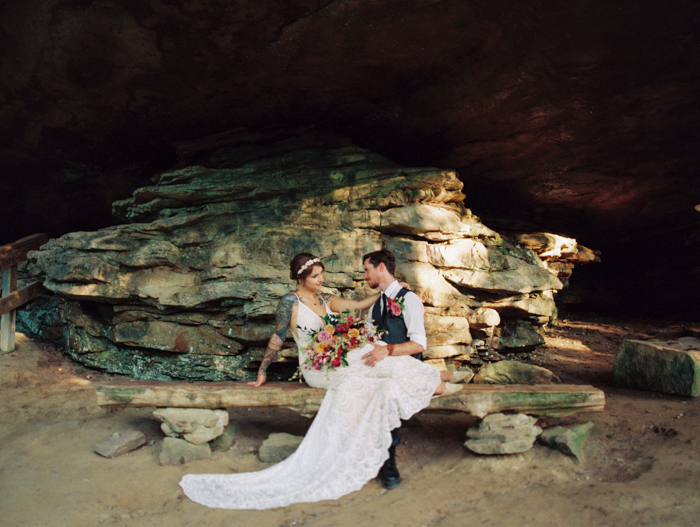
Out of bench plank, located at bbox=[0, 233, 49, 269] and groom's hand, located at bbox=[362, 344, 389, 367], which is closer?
groom's hand, located at bbox=[362, 344, 389, 367]

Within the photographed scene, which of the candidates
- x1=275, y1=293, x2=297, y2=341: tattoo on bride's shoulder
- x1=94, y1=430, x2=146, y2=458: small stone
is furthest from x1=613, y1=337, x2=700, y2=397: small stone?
x1=94, y1=430, x2=146, y2=458: small stone

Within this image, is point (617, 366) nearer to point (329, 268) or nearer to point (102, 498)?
point (329, 268)

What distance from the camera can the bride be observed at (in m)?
3.71

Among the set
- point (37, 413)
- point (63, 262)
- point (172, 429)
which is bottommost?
point (37, 413)

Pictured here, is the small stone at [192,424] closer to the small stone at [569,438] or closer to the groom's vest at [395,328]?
the groom's vest at [395,328]

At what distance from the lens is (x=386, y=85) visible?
21.7 feet

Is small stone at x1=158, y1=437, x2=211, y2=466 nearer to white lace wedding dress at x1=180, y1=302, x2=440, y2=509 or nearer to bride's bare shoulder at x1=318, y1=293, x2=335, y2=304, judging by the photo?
white lace wedding dress at x1=180, y1=302, x2=440, y2=509

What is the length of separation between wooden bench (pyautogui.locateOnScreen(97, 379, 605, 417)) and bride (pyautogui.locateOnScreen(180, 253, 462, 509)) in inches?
10.2

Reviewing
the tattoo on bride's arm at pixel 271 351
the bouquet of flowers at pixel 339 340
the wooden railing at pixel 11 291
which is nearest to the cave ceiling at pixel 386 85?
the wooden railing at pixel 11 291

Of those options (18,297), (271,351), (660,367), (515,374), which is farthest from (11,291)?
(660,367)

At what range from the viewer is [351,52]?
228 inches

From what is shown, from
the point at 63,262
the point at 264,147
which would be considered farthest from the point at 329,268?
the point at 63,262

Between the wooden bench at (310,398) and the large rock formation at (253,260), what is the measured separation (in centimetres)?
168

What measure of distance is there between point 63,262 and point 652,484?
338 inches
